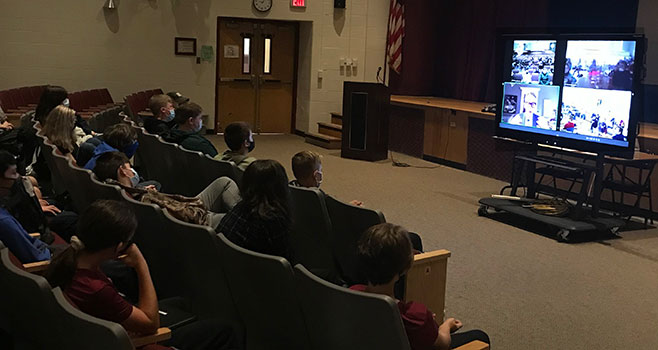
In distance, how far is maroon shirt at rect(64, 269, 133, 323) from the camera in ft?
7.54

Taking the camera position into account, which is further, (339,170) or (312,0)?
(312,0)

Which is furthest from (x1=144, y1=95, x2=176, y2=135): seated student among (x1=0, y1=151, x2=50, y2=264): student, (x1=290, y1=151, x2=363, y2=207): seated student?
(x1=0, y1=151, x2=50, y2=264): student

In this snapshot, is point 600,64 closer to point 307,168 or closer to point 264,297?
point 307,168

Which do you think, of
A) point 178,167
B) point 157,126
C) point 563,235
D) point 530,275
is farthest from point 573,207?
point 157,126

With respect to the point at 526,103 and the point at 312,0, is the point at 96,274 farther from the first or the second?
the point at 312,0

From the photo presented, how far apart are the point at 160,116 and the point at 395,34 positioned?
6305mm

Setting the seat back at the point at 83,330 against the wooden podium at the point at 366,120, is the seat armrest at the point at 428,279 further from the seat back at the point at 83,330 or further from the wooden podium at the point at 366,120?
the wooden podium at the point at 366,120

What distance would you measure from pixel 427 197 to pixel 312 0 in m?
5.63

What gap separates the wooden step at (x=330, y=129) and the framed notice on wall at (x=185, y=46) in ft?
7.94

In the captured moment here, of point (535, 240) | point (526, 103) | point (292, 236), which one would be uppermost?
point (526, 103)

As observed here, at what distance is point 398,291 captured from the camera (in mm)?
3371

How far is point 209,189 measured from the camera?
13.9 ft

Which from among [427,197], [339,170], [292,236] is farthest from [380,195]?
[292,236]

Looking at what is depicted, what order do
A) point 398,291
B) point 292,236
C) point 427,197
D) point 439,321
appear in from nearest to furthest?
point 398,291 < point 439,321 < point 292,236 < point 427,197
